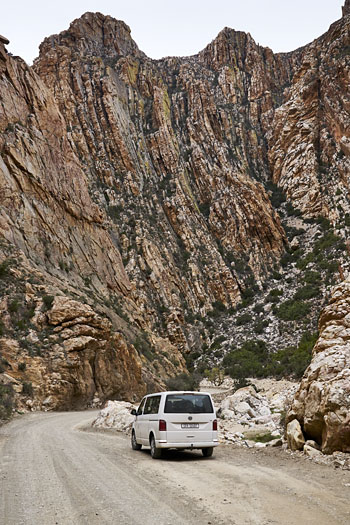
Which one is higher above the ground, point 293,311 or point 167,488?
point 293,311

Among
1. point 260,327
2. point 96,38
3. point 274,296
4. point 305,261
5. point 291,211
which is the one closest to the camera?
point 260,327

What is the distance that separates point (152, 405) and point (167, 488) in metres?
4.48

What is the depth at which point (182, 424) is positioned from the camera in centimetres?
1074

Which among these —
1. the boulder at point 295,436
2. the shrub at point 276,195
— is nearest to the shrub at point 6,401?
the boulder at point 295,436

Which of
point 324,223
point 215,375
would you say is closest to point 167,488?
point 215,375

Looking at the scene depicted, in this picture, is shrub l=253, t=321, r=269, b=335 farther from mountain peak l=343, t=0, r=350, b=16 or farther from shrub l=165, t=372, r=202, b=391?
mountain peak l=343, t=0, r=350, b=16

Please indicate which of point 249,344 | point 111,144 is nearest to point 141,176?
point 111,144

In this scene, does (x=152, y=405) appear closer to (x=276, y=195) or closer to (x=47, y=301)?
(x=47, y=301)

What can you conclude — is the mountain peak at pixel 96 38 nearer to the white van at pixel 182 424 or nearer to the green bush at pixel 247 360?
the green bush at pixel 247 360

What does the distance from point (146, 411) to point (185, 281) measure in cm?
5676

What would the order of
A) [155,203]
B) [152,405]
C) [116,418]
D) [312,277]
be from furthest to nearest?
[155,203]
[312,277]
[116,418]
[152,405]

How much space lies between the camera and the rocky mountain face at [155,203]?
31453mm

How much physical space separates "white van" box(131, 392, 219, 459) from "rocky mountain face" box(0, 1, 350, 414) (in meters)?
15.9

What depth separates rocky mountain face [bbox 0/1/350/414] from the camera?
31.5m
